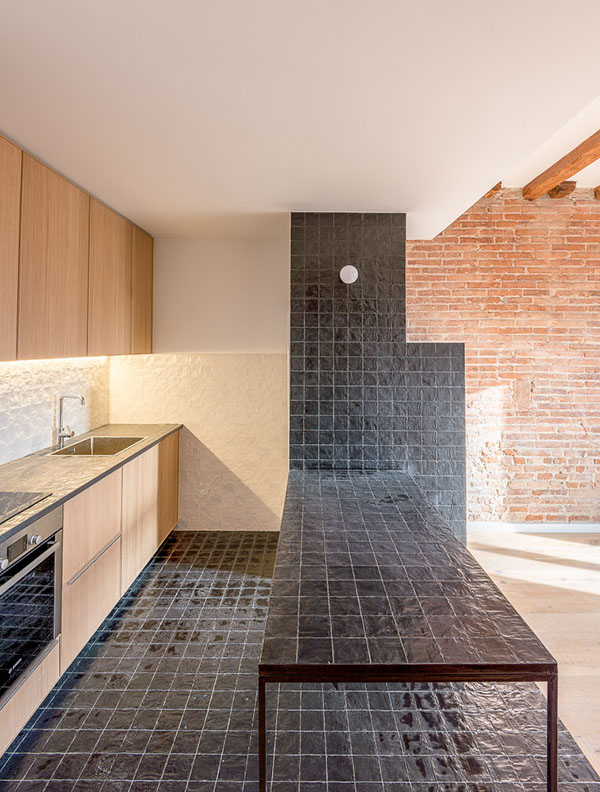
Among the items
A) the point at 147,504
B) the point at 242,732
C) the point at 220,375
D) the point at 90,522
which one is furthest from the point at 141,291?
the point at 242,732

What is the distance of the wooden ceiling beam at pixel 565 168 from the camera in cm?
345

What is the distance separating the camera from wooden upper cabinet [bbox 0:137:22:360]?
86.7 inches

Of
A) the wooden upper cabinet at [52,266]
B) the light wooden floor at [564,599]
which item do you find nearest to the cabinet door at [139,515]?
the wooden upper cabinet at [52,266]

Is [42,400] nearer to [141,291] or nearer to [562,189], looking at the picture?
[141,291]

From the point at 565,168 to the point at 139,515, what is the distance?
12.3ft

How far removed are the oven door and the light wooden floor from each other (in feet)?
6.90

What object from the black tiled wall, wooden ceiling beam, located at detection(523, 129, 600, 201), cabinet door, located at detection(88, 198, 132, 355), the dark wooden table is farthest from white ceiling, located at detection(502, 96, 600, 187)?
cabinet door, located at detection(88, 198, 132, 355)

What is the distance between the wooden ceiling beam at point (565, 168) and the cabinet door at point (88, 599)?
3748 millimetres

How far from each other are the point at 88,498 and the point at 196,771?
1210mm

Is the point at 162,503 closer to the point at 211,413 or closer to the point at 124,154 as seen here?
the point at 211,413

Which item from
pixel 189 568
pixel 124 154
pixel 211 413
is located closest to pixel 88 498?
pixel 189 568

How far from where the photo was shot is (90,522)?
8.29 feet

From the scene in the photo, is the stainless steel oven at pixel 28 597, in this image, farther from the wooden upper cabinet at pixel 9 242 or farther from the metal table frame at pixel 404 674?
the metal table frame at pixel 404 674

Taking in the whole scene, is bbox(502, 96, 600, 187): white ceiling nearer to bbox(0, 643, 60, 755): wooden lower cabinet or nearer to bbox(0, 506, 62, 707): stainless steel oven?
bbox(0, 506, 62, 707): stainless steel oven
